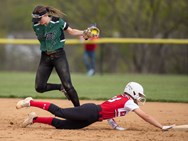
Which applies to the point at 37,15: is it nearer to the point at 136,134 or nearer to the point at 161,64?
the point at 136,134

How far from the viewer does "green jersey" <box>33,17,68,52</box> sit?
9.82 metres

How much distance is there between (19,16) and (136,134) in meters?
27.3

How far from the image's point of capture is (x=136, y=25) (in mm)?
30141

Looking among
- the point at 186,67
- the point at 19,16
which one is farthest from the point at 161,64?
the point at 19,16

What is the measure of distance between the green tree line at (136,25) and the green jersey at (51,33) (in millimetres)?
19096

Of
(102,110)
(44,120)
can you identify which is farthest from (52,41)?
(102,110)

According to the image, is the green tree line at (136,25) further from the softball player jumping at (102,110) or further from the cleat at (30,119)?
the cleat at (30,119)

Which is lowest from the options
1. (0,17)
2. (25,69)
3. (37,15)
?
(25,69)

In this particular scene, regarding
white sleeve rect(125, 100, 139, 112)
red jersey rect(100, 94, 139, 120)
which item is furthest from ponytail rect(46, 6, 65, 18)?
white sleeve rect(125, 100, 139, 112)

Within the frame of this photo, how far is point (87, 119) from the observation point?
897 centimetres

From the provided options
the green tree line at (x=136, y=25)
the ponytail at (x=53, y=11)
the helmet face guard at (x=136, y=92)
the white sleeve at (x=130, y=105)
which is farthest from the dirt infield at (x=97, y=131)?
the green tree line at (x=136, y=25)

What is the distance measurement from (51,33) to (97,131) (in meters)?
1.94

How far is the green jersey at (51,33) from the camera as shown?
9.82 metres

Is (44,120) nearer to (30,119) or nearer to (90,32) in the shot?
(30,119)
